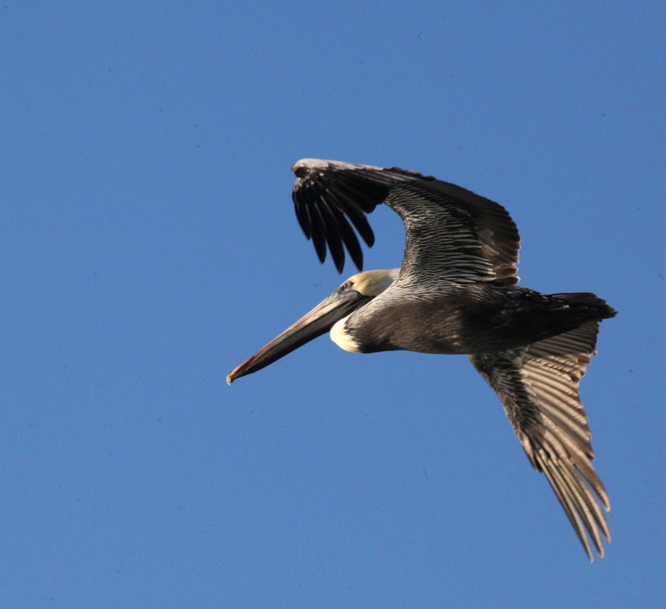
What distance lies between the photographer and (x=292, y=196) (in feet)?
25.4

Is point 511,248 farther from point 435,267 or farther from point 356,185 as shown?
point 356,185

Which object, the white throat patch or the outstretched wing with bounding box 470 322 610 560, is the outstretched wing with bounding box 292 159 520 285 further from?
the outstretched wing with bounding box 470 322 610 560

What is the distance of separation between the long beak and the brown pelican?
0.04 ft

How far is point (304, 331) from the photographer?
10.8m

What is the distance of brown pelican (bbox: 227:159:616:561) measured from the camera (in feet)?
25.0

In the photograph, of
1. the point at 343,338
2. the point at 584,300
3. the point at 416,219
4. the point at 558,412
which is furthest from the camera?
the point at 558,412

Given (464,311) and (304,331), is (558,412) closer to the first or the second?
(464,311)

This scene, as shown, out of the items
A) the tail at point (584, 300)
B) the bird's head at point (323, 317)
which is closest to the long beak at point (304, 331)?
the bird's head at point (323, 317)

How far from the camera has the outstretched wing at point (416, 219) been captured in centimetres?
740

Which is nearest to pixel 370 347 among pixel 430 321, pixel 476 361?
pixel 430 321

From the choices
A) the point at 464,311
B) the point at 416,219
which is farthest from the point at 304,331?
the point at 416,219

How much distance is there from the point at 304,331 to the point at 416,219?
256cm

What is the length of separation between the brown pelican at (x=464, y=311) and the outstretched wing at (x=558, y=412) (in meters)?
0.01

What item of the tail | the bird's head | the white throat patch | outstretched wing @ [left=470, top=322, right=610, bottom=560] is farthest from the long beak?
the tail
